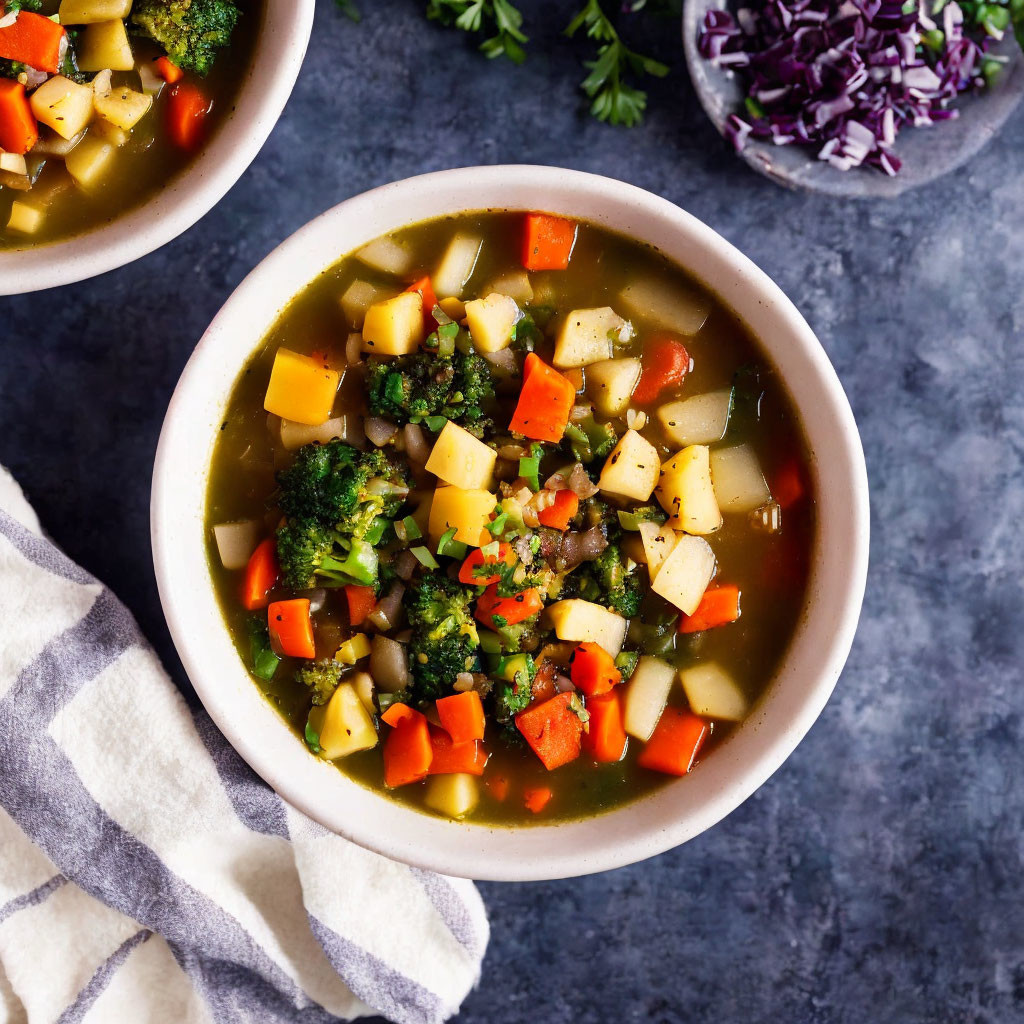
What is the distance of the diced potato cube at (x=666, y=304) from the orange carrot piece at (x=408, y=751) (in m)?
1.28

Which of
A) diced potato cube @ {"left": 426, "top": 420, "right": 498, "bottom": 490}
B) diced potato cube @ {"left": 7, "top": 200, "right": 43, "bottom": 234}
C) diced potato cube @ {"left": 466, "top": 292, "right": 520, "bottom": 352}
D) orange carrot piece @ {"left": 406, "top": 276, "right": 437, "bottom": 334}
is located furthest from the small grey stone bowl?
diced potato cube @ {"left": 7, "top": 200, "right": 43, "bottom": 234}

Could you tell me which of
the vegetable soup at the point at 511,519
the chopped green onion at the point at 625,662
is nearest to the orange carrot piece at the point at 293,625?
the vegetable soup at the point at 511,519

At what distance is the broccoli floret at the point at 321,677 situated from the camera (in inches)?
111

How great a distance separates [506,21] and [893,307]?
5.07 feet

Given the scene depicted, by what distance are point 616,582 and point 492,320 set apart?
2.56 ft

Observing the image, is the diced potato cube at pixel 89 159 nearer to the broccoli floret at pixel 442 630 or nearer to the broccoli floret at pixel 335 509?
the broccoli floret at pixel 335 509

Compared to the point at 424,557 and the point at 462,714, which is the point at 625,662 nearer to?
the point at 462,714

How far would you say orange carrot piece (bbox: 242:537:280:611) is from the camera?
2846 mm

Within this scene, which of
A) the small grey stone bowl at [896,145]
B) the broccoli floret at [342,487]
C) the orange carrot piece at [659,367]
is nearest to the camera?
the broccoli floret at [342,487]

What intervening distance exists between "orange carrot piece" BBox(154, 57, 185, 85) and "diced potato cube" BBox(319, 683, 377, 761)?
5.75ft

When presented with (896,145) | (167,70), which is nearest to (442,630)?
(167,70)

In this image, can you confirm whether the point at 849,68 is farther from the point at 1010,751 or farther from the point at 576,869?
the point at 576,869

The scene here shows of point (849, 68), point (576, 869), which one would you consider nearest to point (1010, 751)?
point (576, 869)

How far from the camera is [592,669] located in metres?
2.81
